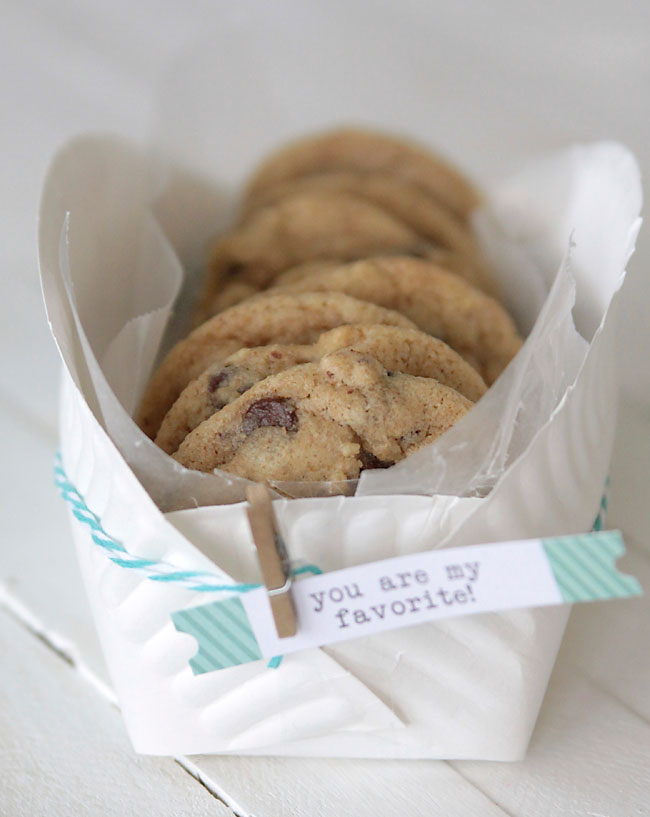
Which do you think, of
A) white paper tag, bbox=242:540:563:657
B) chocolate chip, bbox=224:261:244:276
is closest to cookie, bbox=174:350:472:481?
white paper tag, bbox=242:540:563:657

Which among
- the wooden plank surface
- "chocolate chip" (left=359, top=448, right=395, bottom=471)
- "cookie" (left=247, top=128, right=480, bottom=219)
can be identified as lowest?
the wooden plank surface

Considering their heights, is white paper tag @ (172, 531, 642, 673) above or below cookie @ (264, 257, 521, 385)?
below

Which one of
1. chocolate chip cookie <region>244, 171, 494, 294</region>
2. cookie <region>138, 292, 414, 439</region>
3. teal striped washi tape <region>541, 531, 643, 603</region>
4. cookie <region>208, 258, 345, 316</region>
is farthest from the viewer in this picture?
chocolate chip cookie <region>244, 171, 494, 294</region>

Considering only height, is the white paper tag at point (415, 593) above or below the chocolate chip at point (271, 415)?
below

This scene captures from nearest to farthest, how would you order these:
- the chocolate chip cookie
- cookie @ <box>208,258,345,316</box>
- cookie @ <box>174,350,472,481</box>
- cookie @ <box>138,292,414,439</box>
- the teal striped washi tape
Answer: the teal striped washi tape
cookie @ <box>174,350,472,481</box>
cookie @ <box>138,292,414,439</box>
cookie @ <box>208,258,345,316</box>
the chocolate chip cookie

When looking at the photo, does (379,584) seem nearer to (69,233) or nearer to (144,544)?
(144,544)

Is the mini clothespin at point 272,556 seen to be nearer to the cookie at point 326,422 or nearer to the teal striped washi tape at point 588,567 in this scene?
the cookie at point 326,422

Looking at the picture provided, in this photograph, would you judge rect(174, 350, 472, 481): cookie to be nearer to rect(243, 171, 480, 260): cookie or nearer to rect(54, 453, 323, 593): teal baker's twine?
rect(54, 453, 323, 593): teal baker's twine

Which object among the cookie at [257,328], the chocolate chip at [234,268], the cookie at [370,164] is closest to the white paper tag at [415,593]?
the cookie at [257,328]

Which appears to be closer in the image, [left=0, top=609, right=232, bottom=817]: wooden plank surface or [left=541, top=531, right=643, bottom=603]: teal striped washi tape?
[left=541, top=531, right=643, bottom=603]: teal striped washi tape
